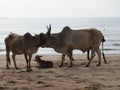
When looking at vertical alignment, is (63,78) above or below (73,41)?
below

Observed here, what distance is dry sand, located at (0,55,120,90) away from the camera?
11623mm

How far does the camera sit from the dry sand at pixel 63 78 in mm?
11623

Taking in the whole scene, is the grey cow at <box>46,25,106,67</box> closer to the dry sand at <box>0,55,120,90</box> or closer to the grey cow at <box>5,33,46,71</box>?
the dry sand at <box>0,55,120,90</box>

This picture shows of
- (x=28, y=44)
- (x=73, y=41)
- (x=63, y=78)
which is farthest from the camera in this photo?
(x=73, y=41)

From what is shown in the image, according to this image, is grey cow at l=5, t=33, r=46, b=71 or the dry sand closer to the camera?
the dry sand

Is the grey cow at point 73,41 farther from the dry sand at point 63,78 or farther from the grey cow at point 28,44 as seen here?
the grey cow at point 28,44

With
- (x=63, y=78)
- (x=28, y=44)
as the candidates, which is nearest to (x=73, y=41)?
(x=28, y=44)

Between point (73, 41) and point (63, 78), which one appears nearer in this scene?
point (63, 78)

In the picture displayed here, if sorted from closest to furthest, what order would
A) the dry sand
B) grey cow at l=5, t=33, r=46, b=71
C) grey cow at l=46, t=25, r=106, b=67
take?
the dry sand < grey cow at l=5, t=33, r=46, b=71 < grey cow at l=46, t=25, r=106, b=67

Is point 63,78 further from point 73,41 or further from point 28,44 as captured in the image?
point 73,41

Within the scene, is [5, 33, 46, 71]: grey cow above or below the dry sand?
above

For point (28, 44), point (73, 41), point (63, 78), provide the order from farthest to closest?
point (73, 41) < point (28, 44) < point (63, 78)

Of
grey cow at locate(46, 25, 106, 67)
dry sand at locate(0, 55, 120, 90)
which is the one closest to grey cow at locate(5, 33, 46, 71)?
dry sand at locate(0, 55, 120, 90)

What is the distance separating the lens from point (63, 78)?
523 inches
